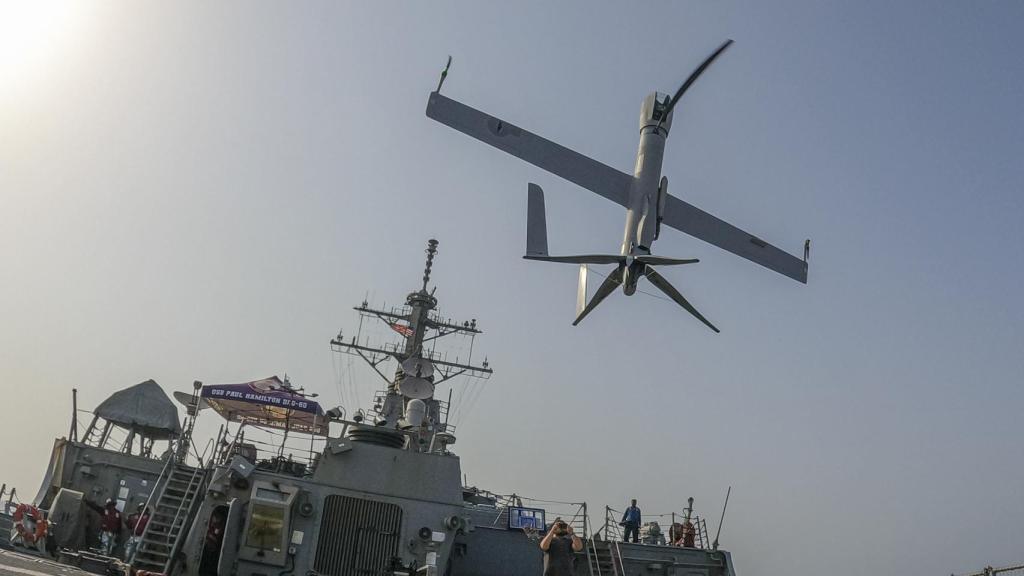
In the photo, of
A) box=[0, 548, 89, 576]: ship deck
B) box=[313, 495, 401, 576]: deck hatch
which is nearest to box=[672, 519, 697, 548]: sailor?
box=[313, 495, 401, 576]: deck hatch

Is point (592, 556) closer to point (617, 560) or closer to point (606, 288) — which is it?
point (617, 560)

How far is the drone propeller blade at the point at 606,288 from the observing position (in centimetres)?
1795

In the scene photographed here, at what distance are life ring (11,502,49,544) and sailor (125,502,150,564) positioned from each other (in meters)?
1.34

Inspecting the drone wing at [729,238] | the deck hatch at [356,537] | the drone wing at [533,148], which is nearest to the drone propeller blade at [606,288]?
the drone wing at [533,148]

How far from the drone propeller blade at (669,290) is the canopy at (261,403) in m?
9.51

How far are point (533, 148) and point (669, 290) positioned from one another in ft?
17.9

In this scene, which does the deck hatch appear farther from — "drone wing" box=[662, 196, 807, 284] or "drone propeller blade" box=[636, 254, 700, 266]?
"drone wing" box=[662, 196, 807, 284]

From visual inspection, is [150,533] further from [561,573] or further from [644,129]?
[644,129]

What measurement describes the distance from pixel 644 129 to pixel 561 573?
12898 millimetres

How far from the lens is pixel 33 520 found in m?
12.7

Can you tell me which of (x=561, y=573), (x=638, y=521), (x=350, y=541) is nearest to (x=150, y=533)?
(x=350, y=541)

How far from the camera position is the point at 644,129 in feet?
64.3

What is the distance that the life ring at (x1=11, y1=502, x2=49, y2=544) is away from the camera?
1226 centimetres

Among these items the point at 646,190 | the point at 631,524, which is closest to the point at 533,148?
the point at 646,190
